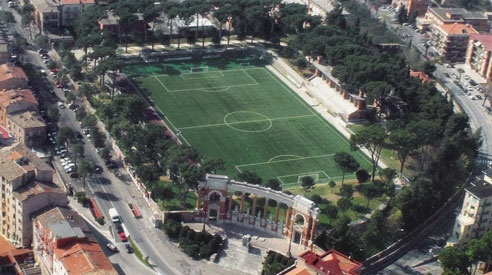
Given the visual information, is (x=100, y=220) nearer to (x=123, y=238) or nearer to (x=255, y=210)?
(x=123, y=238)

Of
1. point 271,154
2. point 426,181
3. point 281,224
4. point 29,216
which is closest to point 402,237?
point 426,181

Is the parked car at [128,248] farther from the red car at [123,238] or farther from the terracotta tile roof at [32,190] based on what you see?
the terracotta tile roof at [32,190]

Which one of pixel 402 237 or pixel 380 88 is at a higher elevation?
pixel 380 88

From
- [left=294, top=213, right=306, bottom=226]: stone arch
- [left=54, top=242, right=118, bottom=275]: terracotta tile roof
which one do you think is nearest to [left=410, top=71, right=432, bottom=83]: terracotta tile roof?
[left=294, top=213, right=306, bottom=226]: stone arch

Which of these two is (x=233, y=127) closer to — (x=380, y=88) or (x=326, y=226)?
(x=380, y=88)

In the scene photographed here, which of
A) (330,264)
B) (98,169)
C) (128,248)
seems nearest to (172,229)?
(128,248)

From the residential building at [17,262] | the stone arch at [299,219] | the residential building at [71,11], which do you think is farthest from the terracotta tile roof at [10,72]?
the stone arch at [299,219]
